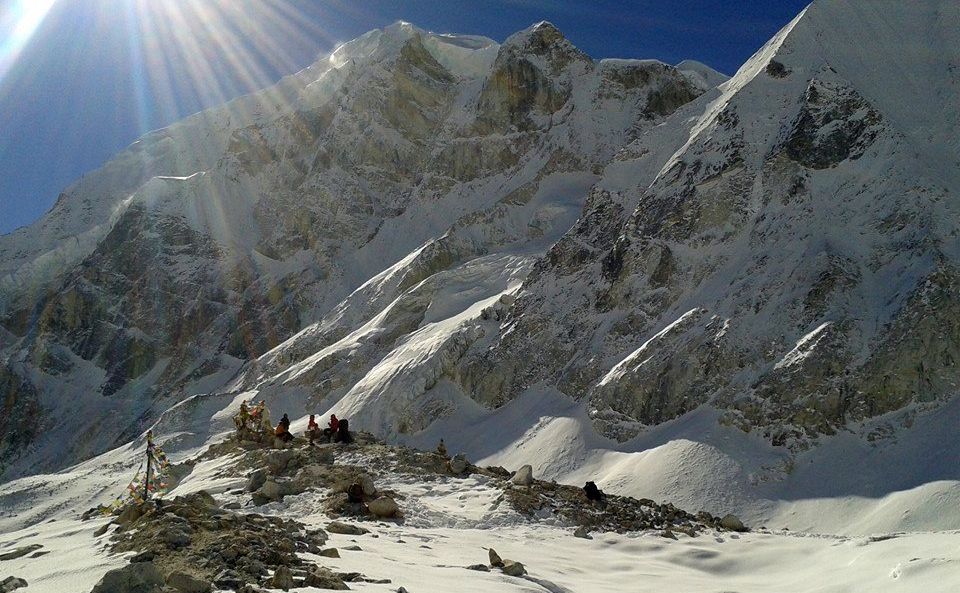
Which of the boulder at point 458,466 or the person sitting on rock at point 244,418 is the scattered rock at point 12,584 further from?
the person sitting on rock at point 244,418

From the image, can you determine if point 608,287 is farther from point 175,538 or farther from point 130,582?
point 130,582

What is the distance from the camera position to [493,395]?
39.5 m

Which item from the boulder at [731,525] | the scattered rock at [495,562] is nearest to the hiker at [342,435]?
the boulder at [731,525]

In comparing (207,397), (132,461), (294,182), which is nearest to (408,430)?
(132,461)

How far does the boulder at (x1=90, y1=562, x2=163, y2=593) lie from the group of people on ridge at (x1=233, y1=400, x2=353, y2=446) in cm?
1692

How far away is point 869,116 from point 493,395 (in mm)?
22134

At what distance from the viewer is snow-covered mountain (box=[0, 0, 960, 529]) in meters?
26.0

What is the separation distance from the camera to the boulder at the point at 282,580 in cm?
821

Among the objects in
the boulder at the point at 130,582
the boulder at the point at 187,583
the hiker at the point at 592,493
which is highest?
the boulder at the point at 130,582

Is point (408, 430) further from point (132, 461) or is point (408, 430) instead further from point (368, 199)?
point (368, 199)

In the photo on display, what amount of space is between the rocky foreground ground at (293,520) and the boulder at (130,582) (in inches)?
0.4

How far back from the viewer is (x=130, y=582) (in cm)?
770

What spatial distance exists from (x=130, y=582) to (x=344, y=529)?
607 cm

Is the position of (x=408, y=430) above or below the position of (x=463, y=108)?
below
